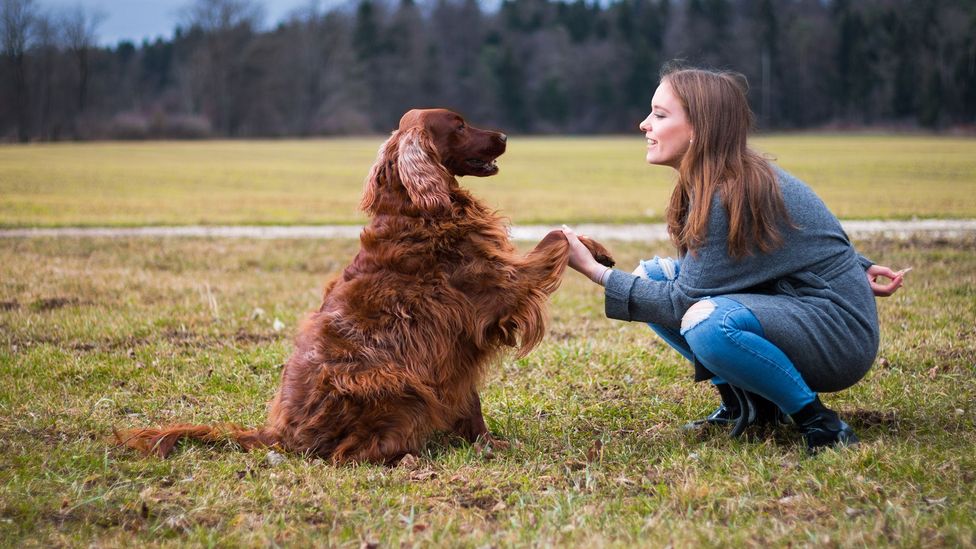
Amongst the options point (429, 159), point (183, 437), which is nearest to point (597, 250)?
point (429, 159)

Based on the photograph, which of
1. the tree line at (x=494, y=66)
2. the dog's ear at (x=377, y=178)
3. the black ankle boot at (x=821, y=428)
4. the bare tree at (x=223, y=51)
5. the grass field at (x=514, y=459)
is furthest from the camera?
the bare tree at (x=223, y=51)

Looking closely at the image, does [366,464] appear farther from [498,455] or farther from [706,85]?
[706,85]

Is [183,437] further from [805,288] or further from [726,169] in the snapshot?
[805,288]

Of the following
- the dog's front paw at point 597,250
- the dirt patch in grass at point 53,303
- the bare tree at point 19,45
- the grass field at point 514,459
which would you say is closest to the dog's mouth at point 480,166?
the dog's front paw at point 597,250

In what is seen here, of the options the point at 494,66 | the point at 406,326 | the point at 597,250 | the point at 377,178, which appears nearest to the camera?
the point at 406,326

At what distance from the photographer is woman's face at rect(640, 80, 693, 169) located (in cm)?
416

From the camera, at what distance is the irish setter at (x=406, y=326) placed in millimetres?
4086

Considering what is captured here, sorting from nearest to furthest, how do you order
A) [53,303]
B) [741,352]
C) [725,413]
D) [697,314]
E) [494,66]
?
1. [741,352]
2. [697,314]
3. [725,413]
4. [53,303]
5. [494,66]

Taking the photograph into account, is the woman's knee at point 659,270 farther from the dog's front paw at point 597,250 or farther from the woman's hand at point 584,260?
the woman's hand at point 584,260

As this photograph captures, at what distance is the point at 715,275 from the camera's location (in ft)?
13.1

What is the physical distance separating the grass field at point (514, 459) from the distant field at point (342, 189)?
331 centimetres

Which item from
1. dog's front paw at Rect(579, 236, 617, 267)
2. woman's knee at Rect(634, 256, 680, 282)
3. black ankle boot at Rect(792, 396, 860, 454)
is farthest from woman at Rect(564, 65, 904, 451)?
woman's knee at Rect(634, 256, 680, 282)

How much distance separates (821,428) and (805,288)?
646 millimetres

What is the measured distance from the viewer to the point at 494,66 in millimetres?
97312
